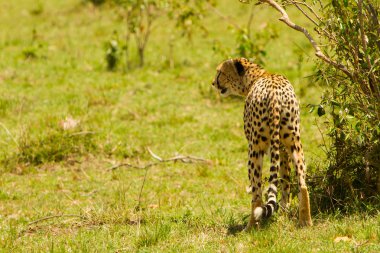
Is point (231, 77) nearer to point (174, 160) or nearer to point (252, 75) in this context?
point (252, 75)

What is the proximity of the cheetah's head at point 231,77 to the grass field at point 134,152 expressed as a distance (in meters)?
0.59

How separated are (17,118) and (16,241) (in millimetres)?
4415

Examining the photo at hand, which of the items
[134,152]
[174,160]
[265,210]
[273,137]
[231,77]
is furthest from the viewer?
[134,152]

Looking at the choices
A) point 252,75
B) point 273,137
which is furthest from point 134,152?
point 273,137

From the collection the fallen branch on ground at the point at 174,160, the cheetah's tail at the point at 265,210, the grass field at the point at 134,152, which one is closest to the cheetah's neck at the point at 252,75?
the grass field at the point at 134,152

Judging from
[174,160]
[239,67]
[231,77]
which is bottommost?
[174,160]

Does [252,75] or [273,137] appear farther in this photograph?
[252,75]

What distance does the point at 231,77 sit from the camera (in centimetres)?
736

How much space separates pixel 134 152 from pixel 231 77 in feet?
7.86

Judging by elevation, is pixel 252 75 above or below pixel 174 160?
above

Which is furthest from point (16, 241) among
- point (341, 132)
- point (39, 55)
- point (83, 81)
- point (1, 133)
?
point (39, 55)

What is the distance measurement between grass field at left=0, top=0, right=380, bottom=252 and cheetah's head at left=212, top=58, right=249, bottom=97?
0.59 meters

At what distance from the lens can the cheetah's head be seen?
7230 millimetres

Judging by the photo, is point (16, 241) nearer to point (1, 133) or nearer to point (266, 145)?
point (266, 145)
